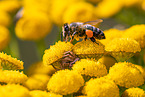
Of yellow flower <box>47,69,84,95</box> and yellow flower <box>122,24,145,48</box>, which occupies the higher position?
yellow flower <box>122,24,145,48</box>

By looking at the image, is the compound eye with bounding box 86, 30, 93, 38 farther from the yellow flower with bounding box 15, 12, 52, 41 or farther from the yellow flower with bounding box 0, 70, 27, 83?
the yellow flower with bounding box 15, 12, 52, 41

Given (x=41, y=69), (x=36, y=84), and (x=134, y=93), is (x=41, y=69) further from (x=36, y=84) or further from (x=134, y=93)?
(x=134, y=93)

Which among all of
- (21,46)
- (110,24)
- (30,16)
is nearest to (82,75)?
(30,16)

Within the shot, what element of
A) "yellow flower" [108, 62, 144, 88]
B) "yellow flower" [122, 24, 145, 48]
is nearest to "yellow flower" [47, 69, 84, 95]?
"yellow flower" [108, 62, 144, 88]

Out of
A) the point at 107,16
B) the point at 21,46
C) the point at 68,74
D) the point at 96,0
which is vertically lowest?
the point at 68,74

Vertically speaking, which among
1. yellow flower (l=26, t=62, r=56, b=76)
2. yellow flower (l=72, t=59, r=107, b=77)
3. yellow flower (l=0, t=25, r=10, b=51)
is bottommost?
yellow flower (l=72, t=59, r=107, b=77)

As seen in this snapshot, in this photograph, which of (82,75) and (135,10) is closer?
(82,75)

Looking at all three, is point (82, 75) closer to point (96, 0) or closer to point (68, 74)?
point (68, 74)
